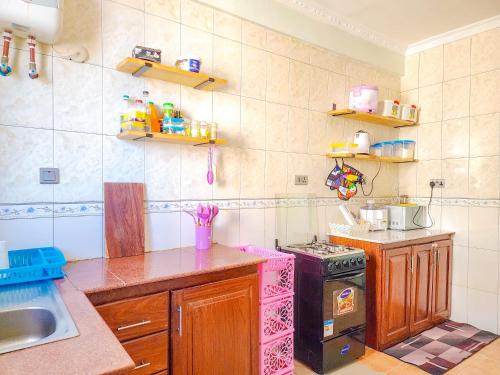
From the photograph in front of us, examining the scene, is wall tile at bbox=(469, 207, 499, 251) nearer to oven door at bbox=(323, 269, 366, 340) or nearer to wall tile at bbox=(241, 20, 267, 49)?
oven door at bbox=(323, 269, 366, 340)

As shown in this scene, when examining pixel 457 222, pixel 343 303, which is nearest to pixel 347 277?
pixel 343 303

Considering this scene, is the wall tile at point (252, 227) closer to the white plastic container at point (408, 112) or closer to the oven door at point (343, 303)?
the oven door at point (343, 303)

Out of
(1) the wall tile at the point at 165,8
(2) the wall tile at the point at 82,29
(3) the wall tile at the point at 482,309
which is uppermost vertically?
(1) the wall tile at the point at 165,8

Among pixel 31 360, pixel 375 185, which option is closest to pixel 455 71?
pixel 375 185

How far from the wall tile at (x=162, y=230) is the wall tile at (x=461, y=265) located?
255cm

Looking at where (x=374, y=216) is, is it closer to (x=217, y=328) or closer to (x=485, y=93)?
(x=485, y=93)

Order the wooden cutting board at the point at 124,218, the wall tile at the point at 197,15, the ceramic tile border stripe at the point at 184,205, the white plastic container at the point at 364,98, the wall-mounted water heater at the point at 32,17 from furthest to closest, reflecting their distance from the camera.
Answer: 1. the white plastic container at the point at 364,98
2. the wall tile at the point at 197,15
3. the wooden cutting board at the point at 124,218
4. the ceramic tile border stripe at the point at 184,205
5. the wall-mounted water heater at the point at 32,17

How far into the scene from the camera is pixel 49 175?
70.9 inches

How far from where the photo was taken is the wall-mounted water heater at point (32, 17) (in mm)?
1497

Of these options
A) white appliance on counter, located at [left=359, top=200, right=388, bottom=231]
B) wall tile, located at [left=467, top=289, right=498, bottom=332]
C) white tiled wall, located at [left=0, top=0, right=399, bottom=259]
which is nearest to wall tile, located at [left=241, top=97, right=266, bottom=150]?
white tiled wall, located at [left=0, top=0, right=399, bottom=259]

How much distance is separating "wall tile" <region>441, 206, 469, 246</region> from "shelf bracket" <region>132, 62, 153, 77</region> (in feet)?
9.46

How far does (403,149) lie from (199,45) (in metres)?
2.22

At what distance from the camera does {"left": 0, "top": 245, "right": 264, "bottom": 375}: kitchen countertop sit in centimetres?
82

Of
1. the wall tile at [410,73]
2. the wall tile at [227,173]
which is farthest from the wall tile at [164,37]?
the wall tile at [410,73]
